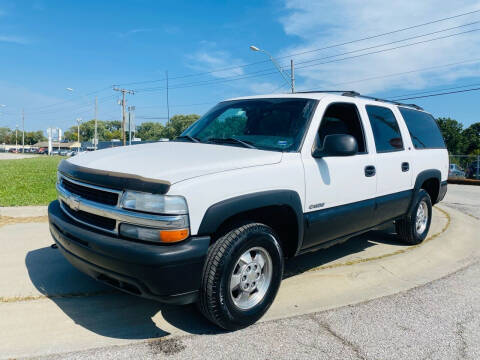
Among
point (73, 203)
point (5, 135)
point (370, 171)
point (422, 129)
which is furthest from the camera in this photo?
point (5, 135)

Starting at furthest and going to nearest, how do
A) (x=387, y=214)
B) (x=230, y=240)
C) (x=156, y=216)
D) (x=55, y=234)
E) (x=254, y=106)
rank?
1. (x=387, y=214)
2. (x=254, y=106)
3. (x=55, y=234)
4. (x=230, y=240)
5. (x=156, y=216)

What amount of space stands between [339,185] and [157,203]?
1.91 metres

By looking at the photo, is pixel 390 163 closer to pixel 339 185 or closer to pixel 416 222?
pixel 339 185

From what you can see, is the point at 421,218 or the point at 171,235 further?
the point at 421,218

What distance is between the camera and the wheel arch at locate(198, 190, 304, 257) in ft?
8.46

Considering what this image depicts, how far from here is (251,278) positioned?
296 centimetres

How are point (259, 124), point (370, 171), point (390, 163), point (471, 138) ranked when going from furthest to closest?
point (471, 138)
point (390, 163)
point (370, 171)
point (259, 124)

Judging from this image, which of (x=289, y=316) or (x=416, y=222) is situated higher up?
(x=416, y=222)

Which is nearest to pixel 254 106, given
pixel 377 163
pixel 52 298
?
pixel 377 163

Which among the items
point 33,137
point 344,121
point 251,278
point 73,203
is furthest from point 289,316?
point 33,137

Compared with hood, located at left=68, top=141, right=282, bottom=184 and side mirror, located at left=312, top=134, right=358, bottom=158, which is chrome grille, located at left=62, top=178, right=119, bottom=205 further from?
side mirror, located at left=312, top=134, right=358, bottom=158

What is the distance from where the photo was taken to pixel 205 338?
276cm

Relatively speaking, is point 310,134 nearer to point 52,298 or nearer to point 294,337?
point 294,337

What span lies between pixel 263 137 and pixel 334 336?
5.91 ft
